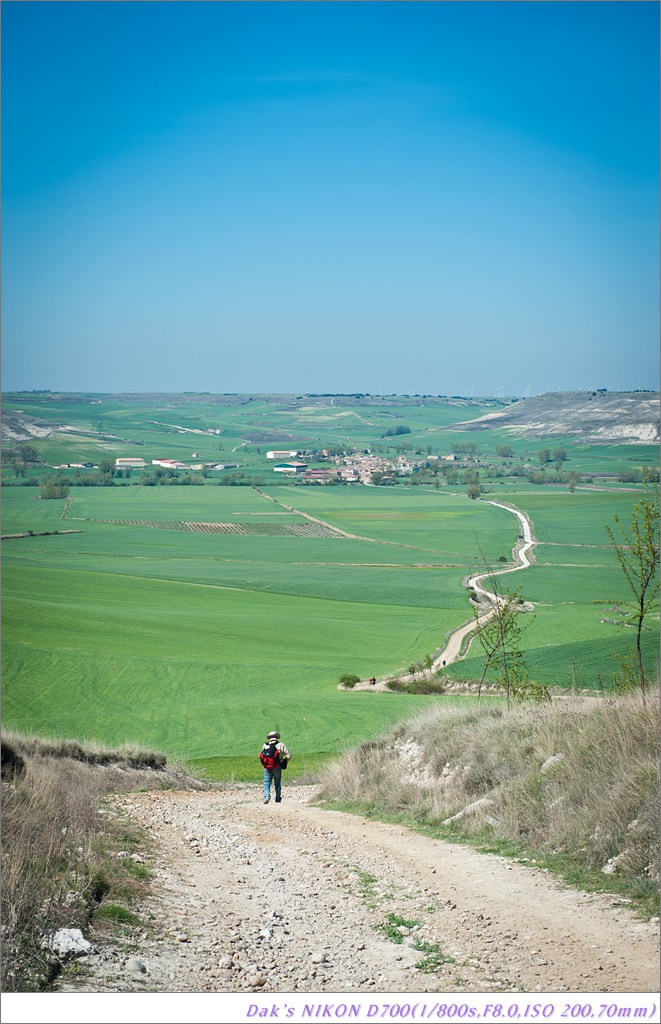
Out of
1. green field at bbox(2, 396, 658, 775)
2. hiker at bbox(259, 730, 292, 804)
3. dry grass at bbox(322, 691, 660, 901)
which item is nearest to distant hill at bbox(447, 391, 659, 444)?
green field at bbox(2, 396, 658, 775)

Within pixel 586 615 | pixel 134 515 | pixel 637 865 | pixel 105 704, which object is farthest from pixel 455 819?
pixel 134 515

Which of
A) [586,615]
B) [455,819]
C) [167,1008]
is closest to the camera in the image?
[167,1008]

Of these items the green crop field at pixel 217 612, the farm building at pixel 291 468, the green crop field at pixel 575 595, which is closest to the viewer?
the green crop field at pixel 217 612

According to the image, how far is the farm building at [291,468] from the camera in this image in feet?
397

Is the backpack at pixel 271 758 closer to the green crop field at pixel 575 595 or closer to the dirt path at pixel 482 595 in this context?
the green crop field at pixel 575 595

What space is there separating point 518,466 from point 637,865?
74.6 meters

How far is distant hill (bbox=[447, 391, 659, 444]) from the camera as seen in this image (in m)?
25.3

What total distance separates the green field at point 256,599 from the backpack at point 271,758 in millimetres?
6139

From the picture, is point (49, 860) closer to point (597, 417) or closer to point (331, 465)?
point (597, 417)

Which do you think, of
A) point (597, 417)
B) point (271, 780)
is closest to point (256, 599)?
point (597, 417)

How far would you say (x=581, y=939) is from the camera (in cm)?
538

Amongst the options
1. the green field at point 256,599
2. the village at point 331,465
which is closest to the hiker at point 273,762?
the green field at point 256,599

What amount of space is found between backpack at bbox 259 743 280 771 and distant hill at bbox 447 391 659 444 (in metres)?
7.40

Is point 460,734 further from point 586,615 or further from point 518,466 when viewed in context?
point 518,466
